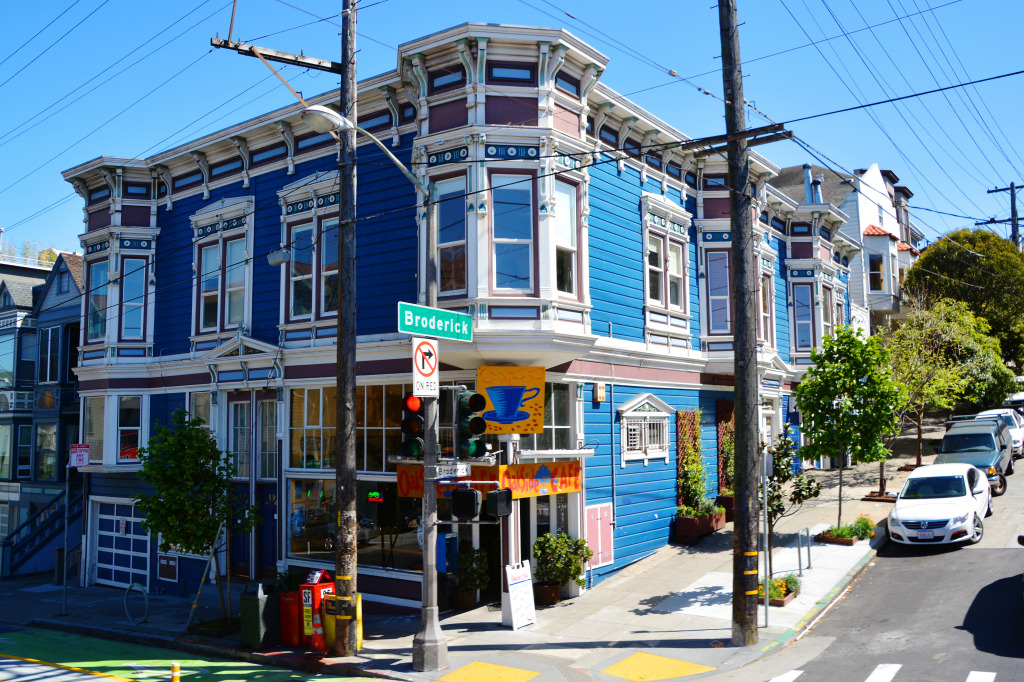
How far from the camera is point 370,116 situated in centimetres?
1758

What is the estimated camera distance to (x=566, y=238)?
52.1ft

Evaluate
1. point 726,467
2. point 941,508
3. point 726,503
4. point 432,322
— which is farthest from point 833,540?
point 432,322

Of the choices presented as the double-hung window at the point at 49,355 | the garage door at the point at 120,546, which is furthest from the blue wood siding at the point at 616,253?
the double-hung window at the point at 49,355

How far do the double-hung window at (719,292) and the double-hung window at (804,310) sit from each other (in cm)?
614

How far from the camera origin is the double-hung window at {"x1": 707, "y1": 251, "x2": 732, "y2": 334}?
68.2 feet

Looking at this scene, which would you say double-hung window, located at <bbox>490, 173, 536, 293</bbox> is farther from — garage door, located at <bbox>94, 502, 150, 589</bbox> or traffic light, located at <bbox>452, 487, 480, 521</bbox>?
garage door, located at <bbox>94, 502, 150, 589</bbox>

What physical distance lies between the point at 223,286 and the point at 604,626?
12.9 metres

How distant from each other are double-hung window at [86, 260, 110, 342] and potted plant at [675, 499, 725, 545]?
16.4m

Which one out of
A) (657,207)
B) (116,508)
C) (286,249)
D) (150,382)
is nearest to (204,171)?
(286,249)

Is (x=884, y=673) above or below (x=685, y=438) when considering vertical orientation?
below

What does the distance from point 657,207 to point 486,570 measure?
936 cm

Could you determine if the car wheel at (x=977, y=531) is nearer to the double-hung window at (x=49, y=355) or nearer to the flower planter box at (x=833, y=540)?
the flower planter box at (x=833, y=540)

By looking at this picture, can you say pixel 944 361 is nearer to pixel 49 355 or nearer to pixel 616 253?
pixel 616 253

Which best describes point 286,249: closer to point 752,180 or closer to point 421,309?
point 421,309
